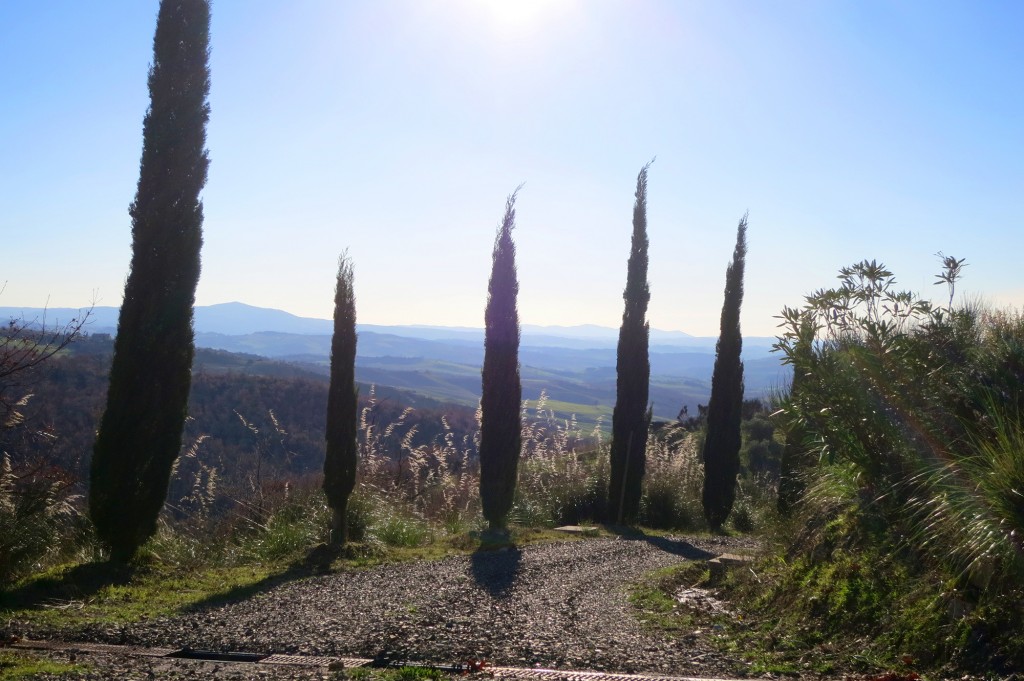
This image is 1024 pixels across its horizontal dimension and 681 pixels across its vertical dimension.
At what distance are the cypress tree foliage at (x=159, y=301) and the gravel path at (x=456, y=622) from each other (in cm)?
196

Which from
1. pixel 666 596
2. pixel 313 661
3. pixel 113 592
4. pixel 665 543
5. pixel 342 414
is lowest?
pixel 665 543

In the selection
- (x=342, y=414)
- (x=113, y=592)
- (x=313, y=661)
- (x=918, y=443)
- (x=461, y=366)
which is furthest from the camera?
(x=461, y=366)

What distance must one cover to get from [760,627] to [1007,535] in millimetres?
1731

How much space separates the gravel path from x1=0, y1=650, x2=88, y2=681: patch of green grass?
74 cm

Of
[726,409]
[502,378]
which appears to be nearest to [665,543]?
[502,378]

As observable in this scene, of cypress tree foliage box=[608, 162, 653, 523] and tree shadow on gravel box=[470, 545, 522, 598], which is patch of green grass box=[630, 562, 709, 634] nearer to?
tree shadow on gravel box=[470, 545, 522, 598]

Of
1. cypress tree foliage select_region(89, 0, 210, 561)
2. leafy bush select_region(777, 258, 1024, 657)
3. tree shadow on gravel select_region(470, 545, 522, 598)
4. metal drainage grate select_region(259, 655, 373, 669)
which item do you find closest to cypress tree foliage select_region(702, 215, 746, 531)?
tree shadow on gravel select_region(470, 545, 522, 598)

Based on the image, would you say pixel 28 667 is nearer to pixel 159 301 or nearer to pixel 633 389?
pixel 159 301

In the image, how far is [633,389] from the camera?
16.3 m

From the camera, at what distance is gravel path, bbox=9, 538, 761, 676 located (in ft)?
16.4

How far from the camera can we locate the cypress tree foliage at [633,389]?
51.0 ft

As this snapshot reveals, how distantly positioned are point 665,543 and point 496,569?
391 centimetres

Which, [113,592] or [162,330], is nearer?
[113,592]

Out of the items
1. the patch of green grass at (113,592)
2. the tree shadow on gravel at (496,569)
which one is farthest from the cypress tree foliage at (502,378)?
the patch of green grass at (113,592)
